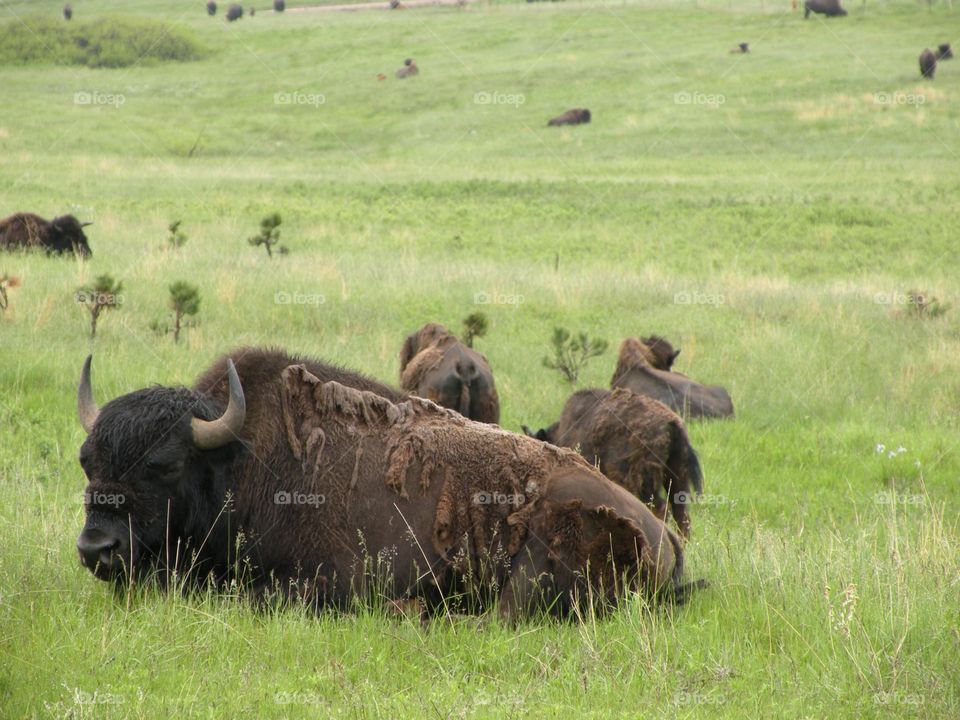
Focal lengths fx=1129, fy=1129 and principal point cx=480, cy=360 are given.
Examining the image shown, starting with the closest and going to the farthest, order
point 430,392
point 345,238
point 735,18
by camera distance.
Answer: point 430,392 < point 345,238 < point 735,18

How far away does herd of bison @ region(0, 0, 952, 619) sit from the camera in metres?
6.31

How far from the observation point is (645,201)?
34.0m

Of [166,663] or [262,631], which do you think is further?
[262,631]

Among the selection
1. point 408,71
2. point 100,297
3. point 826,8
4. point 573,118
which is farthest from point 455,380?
point 826,8

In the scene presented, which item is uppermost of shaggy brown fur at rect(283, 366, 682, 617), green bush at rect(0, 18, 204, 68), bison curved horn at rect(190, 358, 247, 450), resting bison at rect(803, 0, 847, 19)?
resting bison at rect(803, 0, 847, 19)

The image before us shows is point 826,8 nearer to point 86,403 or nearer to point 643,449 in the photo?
point 643,449

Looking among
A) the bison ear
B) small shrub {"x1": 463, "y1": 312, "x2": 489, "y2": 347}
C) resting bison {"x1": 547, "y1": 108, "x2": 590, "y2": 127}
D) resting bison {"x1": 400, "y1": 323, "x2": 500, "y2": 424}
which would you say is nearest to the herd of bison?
resting bison {"x1": 400, "y1": 323, "x2": 500, "y2": 424}

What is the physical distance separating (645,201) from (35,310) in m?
22.4

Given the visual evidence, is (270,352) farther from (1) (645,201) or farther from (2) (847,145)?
(2) (847,145)

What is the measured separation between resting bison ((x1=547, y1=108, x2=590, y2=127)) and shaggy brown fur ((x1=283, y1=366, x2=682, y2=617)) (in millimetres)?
48187

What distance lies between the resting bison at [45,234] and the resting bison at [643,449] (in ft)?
43.7

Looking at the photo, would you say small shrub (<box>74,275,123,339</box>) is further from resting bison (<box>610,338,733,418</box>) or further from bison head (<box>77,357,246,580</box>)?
bison head (<box>77,357,246,580</box>)

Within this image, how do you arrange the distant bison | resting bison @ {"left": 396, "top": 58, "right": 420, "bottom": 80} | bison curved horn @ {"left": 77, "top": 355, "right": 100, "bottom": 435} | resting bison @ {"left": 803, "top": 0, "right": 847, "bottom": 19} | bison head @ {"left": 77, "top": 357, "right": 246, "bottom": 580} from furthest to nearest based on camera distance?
resting bison @ {"left": 803, "top": 0, "right": 847, "bottom": 19} < resting bison @ {"left": 396, "top": 58, "right": 420, "bottom": 80} < the distant bison < bison curved horn @ {"left": 77, "top": 355, "right": 100, "bottom": 435} < bison head @ {"left": 77, "top": 357, "right": 246, "bottom": 580}

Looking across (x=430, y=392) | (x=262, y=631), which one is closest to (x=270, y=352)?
(x=262, y=631)
